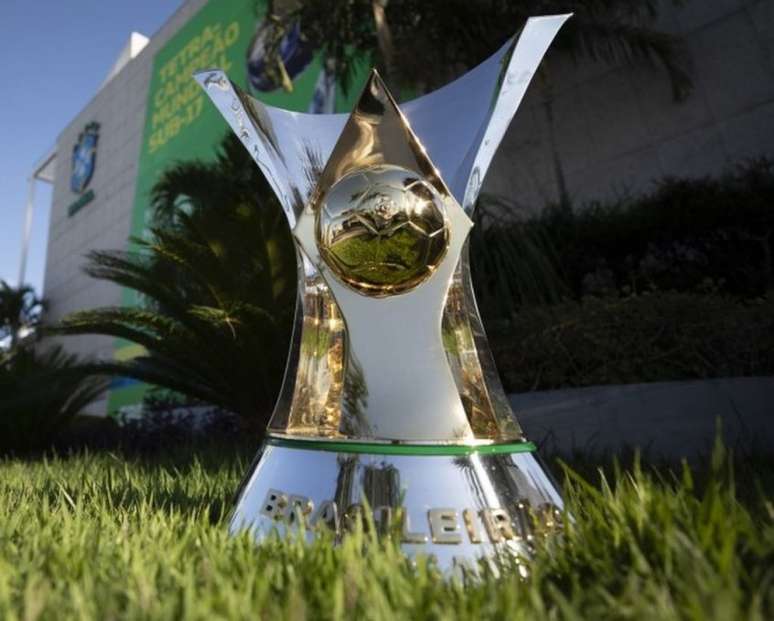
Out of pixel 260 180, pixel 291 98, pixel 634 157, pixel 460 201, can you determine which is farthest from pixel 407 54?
pixel 460 201

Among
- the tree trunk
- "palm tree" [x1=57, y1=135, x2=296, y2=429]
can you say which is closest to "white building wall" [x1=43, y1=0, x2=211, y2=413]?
the tree trunk

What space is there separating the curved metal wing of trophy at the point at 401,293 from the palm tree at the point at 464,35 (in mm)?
6727

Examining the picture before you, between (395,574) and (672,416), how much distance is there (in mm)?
2826

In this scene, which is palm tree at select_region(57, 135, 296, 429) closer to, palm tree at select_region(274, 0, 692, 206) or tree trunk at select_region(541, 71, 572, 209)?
palm tree at select_region(274, 0, 692, 206)

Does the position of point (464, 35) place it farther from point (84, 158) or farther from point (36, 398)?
point (84, 158)

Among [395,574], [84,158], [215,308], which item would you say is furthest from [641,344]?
[84,158]

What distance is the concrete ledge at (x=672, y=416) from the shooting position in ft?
10.2

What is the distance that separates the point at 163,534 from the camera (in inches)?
43.3

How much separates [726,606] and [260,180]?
662 cm

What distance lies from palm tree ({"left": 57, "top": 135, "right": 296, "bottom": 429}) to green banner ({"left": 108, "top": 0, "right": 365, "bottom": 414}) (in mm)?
7200

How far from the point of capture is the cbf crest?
24.1m

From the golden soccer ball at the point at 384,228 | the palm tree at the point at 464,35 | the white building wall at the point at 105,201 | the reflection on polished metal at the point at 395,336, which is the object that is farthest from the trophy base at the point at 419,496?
the white building wall at the point at 105,201

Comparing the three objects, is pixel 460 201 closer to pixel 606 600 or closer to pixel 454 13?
pixel 606 600

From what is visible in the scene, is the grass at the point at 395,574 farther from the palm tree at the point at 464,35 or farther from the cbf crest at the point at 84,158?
the cbf crest at the point at 84,158
